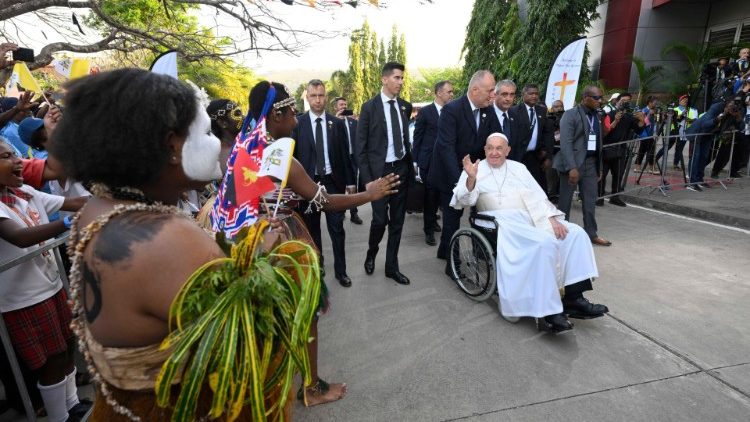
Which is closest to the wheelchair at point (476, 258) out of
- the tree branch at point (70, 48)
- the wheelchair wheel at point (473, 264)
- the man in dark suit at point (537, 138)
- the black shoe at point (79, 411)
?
the wheelchair wheel at point (473, 264)

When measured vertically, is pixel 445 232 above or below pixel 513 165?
below

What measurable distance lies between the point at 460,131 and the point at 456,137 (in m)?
Answer: 0.08

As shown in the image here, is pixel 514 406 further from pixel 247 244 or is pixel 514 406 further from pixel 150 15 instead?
pixel 150 15

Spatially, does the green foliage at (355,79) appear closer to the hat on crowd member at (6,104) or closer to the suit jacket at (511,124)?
the suit jacket at (511,124)

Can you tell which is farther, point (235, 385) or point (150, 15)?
point (150, 15)

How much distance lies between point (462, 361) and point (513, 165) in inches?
74.0

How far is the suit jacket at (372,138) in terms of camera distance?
4.14 metres

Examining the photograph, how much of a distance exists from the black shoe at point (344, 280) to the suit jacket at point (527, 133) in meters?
2.36

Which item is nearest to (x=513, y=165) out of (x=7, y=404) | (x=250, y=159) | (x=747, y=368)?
(x=747, y=368)

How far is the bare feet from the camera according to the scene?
2.43m

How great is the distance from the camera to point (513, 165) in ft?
12.5

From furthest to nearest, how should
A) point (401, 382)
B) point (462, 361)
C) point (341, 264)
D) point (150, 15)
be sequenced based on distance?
point (150, 15)
point (341, 264)
point (462, 361)
point (401, 382)

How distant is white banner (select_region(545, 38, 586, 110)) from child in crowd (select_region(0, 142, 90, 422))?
24.2 feet

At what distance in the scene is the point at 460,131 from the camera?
4.36 meters
